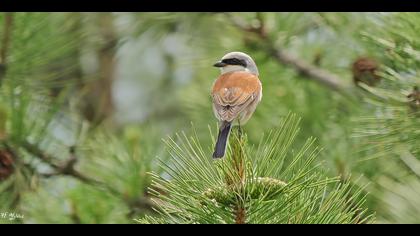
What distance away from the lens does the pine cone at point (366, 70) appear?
3.48 metres

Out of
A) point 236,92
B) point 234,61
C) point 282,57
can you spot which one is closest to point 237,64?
point 234,61

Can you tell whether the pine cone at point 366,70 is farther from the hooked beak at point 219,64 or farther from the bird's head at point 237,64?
the hooked beak at point 219,64

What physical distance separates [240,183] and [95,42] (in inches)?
93.7

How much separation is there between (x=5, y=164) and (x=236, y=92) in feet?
2.86

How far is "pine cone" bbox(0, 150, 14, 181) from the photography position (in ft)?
10.4

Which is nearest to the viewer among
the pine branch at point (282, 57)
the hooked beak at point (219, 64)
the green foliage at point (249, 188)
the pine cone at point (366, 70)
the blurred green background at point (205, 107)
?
the green foliage at point (249, 188)

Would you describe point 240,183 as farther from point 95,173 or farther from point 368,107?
point 368,107

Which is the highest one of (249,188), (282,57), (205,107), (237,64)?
(249,188)

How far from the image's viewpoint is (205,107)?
455cm

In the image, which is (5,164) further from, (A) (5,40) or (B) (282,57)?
(B) (282,57)

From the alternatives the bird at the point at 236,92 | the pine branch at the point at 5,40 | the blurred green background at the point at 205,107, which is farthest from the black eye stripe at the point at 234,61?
the pine branch at the point at 5,40
